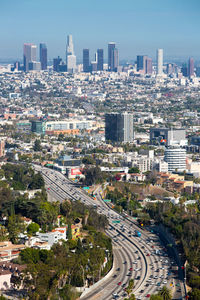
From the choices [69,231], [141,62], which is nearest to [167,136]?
[69,231]

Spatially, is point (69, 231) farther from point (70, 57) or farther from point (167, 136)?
point (70, 57)

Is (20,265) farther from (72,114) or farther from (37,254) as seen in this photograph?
(72,114)

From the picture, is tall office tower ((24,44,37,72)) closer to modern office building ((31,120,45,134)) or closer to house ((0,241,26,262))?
modern office building ((31,120,45,134))

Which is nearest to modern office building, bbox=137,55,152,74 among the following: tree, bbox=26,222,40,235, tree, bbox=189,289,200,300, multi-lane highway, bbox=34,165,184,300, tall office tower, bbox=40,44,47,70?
tall office tower, bbox=40,44,47,70

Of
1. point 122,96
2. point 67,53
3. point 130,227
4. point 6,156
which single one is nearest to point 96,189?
point 130,227

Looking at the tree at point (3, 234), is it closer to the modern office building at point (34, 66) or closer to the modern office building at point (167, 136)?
the modern office building at point (167, 136)

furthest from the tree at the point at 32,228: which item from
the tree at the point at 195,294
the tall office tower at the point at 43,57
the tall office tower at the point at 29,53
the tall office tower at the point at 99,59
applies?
the tall office tower at the point at 43,57
